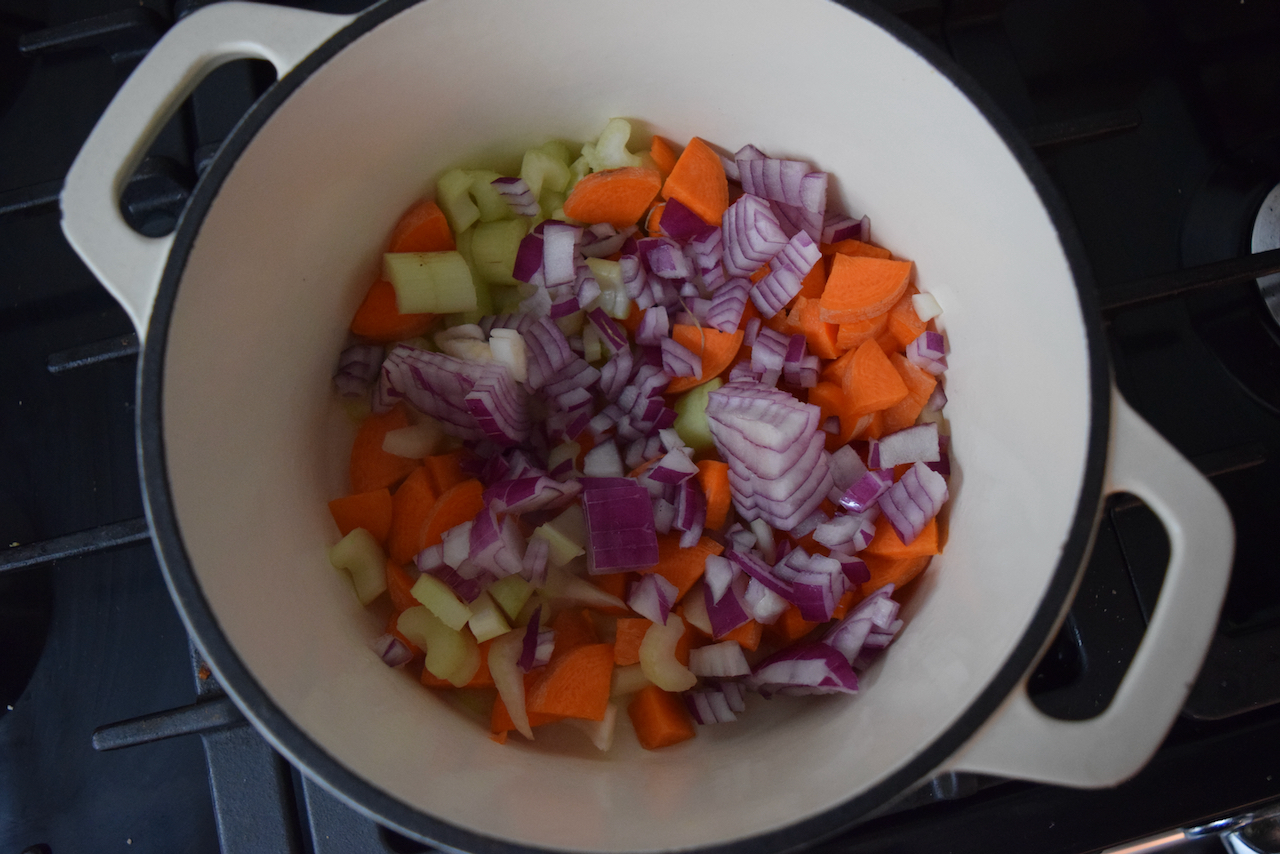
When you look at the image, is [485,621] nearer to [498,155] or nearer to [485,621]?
[485,621]

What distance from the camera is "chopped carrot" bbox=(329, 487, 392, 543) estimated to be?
40.5 inches

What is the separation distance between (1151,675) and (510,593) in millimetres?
654

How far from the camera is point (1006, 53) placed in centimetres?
116

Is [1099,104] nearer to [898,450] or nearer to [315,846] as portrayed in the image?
[898,450]

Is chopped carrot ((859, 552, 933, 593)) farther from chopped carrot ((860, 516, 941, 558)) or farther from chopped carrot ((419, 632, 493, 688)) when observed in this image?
chopped carrot ((419, 632, 493, 688))

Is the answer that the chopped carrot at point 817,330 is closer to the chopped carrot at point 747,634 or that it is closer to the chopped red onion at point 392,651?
the chopped carrot at point 747,634

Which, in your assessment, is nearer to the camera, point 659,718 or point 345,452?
point 659,718

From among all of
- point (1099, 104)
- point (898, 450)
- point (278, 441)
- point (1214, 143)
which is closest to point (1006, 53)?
point (1099, 104)

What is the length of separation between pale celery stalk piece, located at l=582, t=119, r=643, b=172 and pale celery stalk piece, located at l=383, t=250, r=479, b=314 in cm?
22

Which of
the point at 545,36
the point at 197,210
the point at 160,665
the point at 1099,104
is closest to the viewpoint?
the point at 197,210

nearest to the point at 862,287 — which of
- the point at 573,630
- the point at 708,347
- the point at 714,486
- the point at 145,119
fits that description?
the point at 708,347

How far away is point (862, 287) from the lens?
102cm

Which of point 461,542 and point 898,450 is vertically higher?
point 898,450

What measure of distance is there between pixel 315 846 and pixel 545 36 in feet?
3.17
